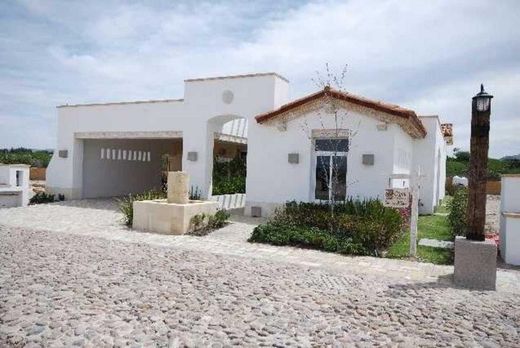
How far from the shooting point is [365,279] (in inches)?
264

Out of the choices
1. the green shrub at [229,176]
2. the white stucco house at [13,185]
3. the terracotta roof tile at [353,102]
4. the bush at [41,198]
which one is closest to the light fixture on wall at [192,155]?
the green shrub at [229,176]

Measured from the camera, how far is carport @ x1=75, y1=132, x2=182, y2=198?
17678 millimetres

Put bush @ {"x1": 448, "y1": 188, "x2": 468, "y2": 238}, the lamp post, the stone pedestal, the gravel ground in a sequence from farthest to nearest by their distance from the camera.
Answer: bush @ {"x1": 448, "y1": 188, "x2": 468, "y2": 238}, the lamp post, the stone pedestal, the gravel ground

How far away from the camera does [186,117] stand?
1537 cm

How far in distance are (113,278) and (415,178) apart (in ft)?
21.7

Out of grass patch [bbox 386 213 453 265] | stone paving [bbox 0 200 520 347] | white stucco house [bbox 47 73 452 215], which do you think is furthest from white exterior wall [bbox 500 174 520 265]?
white stucco house [bbox 47 73 452 215]

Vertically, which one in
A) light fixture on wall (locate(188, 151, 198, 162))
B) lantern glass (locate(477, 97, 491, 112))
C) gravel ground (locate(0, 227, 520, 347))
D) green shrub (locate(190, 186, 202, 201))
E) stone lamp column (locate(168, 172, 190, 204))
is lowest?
gravel ground (locate(0, 227, 520, 347))

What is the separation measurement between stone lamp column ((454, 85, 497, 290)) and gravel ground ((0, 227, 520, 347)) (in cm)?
37

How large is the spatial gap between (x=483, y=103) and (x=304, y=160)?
6.68 m

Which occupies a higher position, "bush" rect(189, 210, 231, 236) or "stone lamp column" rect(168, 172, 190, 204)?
"stone lamp column" rect(168, 172, 190, 204)

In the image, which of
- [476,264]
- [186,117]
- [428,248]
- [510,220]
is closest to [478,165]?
[476,264]

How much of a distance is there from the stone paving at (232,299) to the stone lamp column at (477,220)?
1.12 ft

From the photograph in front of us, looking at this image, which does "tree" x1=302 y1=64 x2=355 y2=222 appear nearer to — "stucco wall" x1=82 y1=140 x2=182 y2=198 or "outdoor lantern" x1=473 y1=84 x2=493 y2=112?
"outdoor lantern" x1=473 y1=84 x2=493 y2=112

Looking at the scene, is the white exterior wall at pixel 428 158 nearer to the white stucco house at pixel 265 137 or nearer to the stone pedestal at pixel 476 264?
the white stucco house at pixel 265 137
